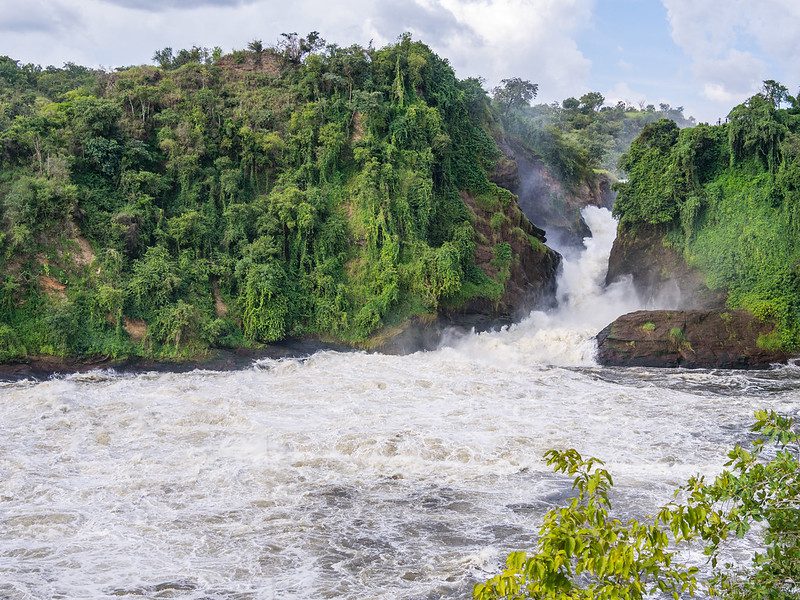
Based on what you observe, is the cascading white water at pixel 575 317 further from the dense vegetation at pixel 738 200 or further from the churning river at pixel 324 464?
the dense vegetation at pixel 738 200

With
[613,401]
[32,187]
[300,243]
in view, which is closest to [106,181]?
[32,187]

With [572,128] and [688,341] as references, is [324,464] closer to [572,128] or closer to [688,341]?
[688,341]

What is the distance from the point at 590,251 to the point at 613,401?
1763 cm

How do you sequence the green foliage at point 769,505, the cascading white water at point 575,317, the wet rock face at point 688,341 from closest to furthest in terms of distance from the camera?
the green foliage at point 769,505 < the wet rock face at point 688,341 < the cascading white water at point 575,317

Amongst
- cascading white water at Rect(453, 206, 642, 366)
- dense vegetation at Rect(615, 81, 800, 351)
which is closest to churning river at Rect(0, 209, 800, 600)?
cascading white water at Rect(453, 206, 642, 366)

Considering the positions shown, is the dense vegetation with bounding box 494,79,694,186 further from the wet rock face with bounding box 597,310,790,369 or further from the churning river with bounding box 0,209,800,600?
the churning river with bounding box 0,209,800,600

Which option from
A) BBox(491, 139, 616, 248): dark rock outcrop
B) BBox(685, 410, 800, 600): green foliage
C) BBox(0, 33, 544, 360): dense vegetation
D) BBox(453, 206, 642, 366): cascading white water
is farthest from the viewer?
BBox(491, 139, 616, 248): dark rock outcrop

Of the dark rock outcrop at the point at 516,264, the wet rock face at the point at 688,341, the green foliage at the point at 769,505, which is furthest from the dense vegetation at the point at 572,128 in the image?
the green foliage at the point at 769,505

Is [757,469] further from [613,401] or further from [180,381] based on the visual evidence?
[180,381]

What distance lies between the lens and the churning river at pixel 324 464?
1016 cm

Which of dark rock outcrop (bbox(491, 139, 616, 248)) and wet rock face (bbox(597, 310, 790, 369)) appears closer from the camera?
wet rock face (bbox(597, 310, 790, 369))

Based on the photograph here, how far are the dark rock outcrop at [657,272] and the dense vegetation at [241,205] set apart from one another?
3.79 meters

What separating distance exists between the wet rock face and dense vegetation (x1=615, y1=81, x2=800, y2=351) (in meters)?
0.60

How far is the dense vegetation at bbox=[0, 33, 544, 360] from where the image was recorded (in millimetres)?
21984
